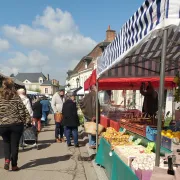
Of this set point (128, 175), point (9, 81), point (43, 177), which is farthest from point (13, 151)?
point (128, 175)

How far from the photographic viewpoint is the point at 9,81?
216 inches

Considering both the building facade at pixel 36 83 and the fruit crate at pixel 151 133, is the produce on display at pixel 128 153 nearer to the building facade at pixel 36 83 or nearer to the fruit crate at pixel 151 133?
the fruit crate at pixel 151 133

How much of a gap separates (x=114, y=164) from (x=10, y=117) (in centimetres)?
223

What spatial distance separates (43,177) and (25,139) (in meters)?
3.01

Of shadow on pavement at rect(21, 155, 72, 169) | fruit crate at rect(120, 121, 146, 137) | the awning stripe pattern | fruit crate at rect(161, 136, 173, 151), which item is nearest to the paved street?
shadow on pavement at rect(21, 155, 72, 169)

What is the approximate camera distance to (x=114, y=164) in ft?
14.9

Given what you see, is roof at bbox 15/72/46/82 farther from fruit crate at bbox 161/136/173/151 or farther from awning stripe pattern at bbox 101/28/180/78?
fruit crate at bbox 161/136/173/151

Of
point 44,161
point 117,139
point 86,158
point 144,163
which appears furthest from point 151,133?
point 44,161

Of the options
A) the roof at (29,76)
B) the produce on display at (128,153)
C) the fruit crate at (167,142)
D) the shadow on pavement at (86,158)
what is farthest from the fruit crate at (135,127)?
the roof at (29,76)

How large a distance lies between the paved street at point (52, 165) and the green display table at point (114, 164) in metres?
0.39

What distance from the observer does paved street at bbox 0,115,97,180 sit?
18.3 ft

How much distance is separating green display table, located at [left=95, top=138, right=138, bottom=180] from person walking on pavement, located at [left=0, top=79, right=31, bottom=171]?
175cm

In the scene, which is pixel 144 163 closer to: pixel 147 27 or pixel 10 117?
pixel 147 27

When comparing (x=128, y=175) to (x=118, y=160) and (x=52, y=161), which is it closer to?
(x=118, y=160)
